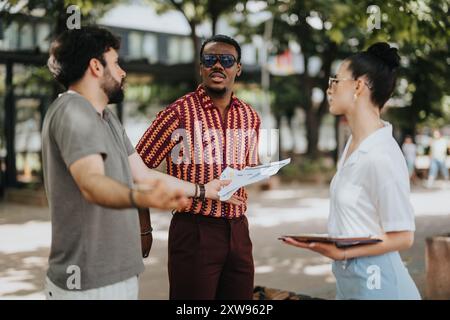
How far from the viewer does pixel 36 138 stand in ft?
61.7

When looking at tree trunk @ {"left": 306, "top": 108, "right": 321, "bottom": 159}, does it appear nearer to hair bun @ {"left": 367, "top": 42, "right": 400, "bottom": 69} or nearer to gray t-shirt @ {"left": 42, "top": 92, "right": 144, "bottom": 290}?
hair bun @ {"left": 367, "top": 42, "right": 400, "bottom": 69}

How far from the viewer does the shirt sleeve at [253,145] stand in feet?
12.5

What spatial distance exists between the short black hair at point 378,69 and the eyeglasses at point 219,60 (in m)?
1.04

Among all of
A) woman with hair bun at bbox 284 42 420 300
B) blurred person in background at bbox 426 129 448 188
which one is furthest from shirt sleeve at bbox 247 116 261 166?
blurred person in background at bbox 426 129 448 188

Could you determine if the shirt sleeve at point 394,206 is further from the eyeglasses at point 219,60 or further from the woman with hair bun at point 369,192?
the eyeglasses at point 219,60

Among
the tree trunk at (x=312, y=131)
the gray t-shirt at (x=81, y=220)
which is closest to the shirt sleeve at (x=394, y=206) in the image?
the gray t-shirt at (x=81, y=220)

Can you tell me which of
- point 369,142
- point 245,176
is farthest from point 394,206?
point 245,176

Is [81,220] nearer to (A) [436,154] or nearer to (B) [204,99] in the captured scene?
(B) [204,99]

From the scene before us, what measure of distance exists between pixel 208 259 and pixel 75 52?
1430 millimetres

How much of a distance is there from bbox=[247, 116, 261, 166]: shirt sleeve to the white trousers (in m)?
1.31

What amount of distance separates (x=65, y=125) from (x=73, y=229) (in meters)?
0.40

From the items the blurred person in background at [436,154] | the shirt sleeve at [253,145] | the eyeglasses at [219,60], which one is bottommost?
the blurred person in background at [436,154]
